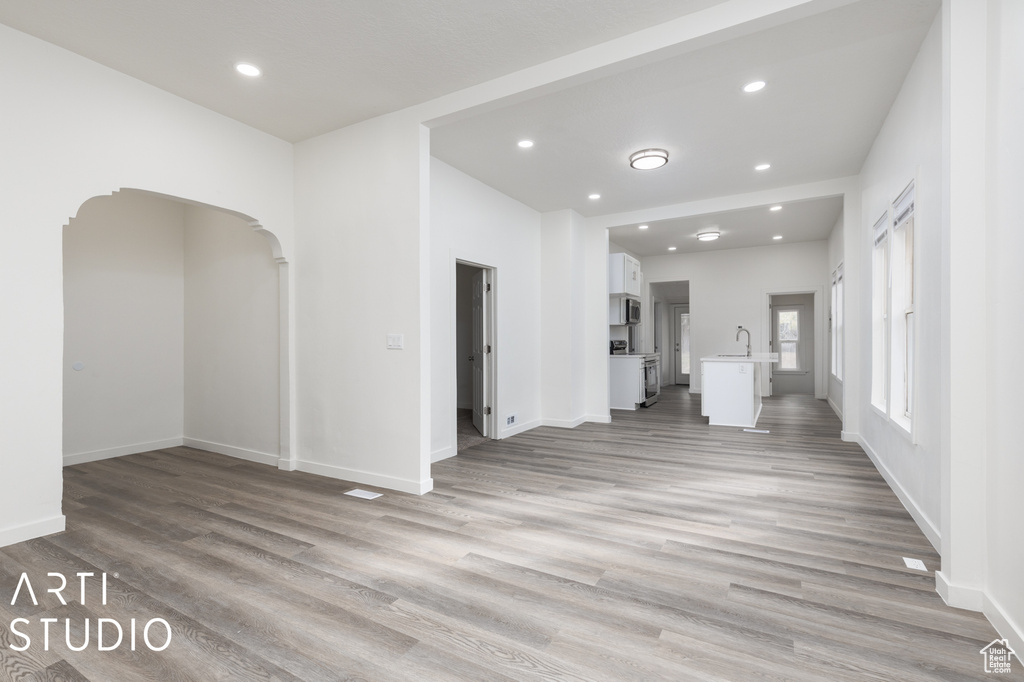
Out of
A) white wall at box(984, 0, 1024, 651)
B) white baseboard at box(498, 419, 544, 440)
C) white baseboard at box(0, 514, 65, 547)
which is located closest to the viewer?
white wall at box(984, 0, 1024, 651)

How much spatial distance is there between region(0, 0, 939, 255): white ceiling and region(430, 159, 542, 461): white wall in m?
0.52

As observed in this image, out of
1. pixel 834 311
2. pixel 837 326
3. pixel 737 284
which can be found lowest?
pixel 837 326

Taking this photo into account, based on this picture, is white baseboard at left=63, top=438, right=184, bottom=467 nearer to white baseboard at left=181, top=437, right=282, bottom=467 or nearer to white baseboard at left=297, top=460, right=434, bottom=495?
white baseboard at left=181, top=437, right=282, bottom=467

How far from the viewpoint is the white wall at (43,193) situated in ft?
9.32

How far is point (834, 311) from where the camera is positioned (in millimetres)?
8227

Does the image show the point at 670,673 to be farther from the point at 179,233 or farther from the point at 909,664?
the point at 179,233

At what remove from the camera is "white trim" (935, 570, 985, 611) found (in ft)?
6.95

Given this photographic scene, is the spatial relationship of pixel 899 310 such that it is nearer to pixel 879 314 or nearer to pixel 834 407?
pixel 879 314

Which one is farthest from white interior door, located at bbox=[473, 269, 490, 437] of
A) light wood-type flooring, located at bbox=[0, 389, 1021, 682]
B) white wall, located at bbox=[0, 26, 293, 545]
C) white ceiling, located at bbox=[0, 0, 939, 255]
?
white wall, located at bbox=[0, 26, 293, 545]

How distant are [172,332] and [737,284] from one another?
9347 millimetres

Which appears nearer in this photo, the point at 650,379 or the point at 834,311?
the point at 834,311

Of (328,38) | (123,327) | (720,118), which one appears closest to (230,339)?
(123,327)

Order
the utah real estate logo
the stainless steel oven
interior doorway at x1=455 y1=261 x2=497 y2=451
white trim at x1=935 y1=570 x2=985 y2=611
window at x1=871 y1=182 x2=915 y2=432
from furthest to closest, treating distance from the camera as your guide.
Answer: the stainless steel oven, interior doorway at x1=455 y1=261 x2=497 y2=451, window at x1=871 y1=182 x2=915 y2=432, white trim at x1=935 y1=570 x2=985 y2=611, the utah real estate logo

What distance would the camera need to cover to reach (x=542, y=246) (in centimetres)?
686
